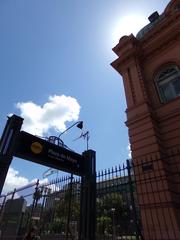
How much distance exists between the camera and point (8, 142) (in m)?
4.95

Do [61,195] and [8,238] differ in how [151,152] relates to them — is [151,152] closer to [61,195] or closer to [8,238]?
[61,195]

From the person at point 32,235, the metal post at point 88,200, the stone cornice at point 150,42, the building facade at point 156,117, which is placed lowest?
the person at point 32,235

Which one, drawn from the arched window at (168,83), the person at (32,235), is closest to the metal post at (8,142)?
the person at (32,235)

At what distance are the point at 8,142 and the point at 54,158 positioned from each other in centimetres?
143

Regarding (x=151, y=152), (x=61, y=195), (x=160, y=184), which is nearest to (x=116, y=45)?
(x=151, y=152)

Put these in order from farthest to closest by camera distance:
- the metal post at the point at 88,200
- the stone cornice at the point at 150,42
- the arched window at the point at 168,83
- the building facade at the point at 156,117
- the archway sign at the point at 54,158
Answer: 1. the stone cornice at the point at 150,42
2. the arched window at the point at 168,83
3. the building facade at the point at 156,117
4. the metal post at the point at 88,200
5. the archway sign at the point at 54,158

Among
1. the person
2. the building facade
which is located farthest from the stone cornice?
the person

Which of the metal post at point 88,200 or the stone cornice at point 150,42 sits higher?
the stone cornice at point 150,42

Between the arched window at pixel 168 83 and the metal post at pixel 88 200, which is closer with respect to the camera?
the metal post at pixel 88 200

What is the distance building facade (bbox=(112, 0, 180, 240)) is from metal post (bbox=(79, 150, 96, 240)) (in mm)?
1560

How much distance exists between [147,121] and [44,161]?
6185mm

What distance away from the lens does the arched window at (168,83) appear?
11.1 m

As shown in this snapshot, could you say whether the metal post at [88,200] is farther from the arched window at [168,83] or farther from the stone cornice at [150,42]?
the stone cornice at [150,42]

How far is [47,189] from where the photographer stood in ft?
26.8
